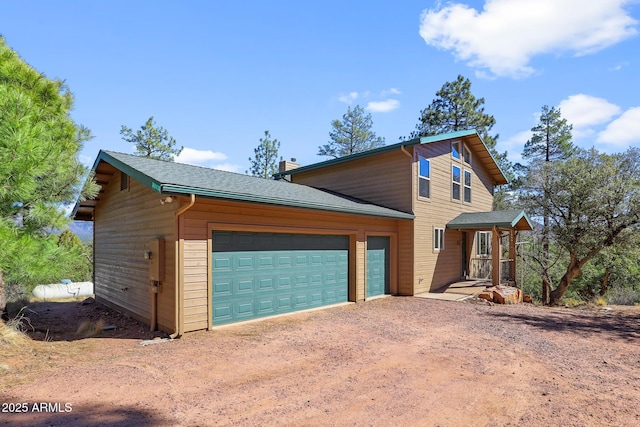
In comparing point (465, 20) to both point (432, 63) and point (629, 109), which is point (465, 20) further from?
point (629, 109)

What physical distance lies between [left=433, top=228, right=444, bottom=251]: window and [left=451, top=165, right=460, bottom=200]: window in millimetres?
1847

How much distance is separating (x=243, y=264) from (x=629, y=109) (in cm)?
2534

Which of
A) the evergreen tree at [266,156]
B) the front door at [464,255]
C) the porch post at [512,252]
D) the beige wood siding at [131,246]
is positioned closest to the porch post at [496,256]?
the porch post at [512,252]

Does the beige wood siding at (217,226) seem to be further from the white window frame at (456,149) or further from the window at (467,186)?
the window at (467,186)

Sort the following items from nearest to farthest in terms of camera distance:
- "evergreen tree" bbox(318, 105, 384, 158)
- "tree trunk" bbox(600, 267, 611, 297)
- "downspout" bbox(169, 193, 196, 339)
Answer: "downspout" bbox(169, 193, 196, 339), "tree trunk" bbox(600, 267, 611, 297), "evergreen tree" bbox(318, 105, 384, 158)

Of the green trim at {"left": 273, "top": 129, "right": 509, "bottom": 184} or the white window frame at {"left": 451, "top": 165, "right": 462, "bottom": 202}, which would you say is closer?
the green trim at {"left": 273, "top": 129, "right": 509, "bottom": 184}

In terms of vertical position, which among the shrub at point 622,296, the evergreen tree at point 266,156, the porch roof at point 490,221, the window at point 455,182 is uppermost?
the evergreen tree at point 266,156

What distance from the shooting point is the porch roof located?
41.3 feet

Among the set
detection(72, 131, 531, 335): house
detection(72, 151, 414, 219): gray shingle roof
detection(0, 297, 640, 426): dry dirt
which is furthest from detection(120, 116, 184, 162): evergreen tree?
detection(0, 297, 640, 426): dry dirt

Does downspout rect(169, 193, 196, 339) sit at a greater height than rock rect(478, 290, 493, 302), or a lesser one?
greater

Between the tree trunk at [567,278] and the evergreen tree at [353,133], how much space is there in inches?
767

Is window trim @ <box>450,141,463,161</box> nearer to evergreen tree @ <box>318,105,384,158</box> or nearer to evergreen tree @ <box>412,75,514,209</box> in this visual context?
evergreen tree @ <box>412,75,514,209</box>

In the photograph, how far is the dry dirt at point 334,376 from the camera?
11.9 ft

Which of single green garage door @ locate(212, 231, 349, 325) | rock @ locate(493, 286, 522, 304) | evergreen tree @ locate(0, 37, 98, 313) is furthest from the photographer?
Answer: rock @ locate(493, 286, 522, 304)
